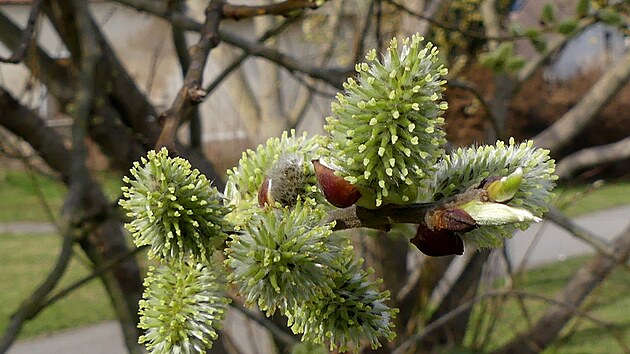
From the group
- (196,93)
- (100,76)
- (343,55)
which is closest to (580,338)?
(343,55)

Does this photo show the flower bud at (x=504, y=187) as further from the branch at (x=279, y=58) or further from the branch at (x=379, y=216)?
the branch at (x=279, y=58)

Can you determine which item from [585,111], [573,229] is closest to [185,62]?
[573,229]

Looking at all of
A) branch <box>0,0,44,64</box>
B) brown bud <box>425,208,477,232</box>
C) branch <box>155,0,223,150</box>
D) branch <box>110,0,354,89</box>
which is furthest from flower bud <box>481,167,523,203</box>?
branch <box>110,0,354,89</box>

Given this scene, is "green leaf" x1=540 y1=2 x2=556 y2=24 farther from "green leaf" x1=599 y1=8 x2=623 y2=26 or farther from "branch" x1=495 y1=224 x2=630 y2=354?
"branch" x1=495 y1=224 x2=630 y2=354

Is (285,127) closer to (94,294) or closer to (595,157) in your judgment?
(595,157)

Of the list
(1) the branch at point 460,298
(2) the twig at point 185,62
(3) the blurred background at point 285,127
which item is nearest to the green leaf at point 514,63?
(3) the blurred background at point 285,127
